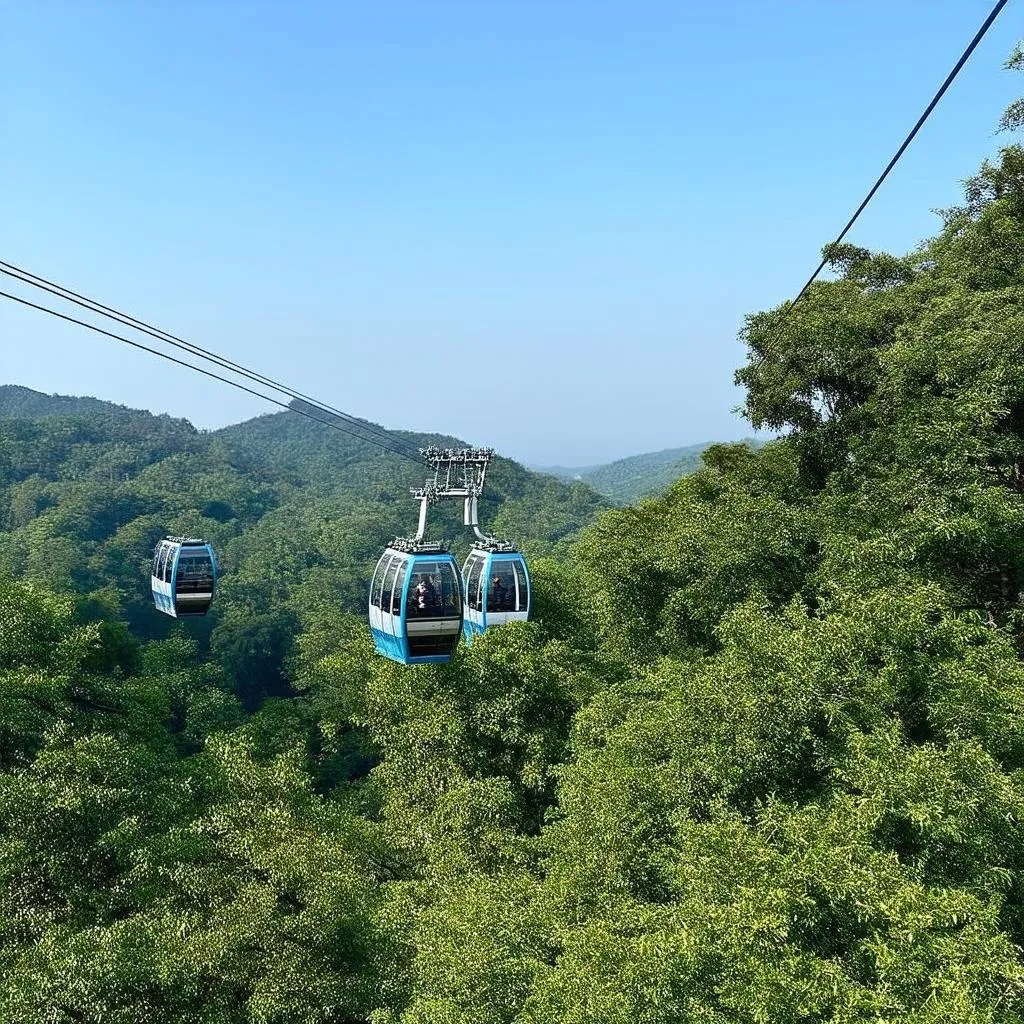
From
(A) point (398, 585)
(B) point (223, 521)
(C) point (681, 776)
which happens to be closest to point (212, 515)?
(B) point (223, 521)

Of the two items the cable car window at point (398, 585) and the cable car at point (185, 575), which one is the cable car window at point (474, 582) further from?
the cable car at point (185, 575)

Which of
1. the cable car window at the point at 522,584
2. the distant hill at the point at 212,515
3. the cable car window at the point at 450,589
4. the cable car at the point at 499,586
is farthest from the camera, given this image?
the distant hill at the point at 212,515

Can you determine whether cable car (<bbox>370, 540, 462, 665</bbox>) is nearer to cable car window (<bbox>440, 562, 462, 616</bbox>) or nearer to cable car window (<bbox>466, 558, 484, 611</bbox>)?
cable car window (<bbox>440, 562, 462, 616</bbox>)

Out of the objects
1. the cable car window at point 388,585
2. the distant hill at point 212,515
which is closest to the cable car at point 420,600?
→ the cable car window at point 388,585

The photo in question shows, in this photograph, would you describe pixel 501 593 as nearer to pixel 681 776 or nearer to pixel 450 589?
pixel 450 589

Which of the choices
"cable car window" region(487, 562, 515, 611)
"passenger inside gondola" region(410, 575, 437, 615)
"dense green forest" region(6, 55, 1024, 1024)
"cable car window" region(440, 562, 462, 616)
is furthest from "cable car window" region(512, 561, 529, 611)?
"passenger inside gondola" region(410, 575, 437, 615)
